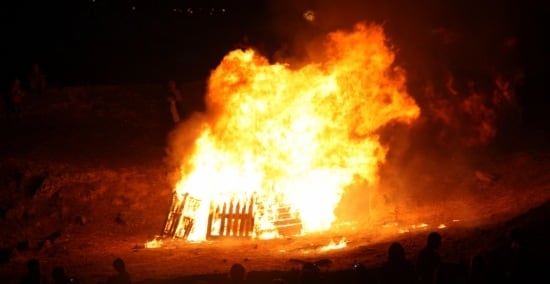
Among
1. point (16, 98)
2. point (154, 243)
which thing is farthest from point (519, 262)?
point (16, 98)

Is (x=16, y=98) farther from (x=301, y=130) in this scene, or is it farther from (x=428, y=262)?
(x=428, y=262)

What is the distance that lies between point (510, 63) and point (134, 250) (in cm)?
1470

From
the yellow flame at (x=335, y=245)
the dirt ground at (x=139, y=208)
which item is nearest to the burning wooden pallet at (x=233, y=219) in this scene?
the dirt ground at (x=139, y=208)

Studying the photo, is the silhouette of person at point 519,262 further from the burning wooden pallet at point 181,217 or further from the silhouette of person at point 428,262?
the burning wooden pallet at point 181,217

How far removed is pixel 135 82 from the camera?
26.1m

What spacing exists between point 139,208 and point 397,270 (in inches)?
462

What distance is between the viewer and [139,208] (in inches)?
652

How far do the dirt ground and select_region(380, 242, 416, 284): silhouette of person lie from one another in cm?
227

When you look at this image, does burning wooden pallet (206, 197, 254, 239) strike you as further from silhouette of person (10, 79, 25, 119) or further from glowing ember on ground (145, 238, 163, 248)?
silhouette of person (10, 79, 25, 119)

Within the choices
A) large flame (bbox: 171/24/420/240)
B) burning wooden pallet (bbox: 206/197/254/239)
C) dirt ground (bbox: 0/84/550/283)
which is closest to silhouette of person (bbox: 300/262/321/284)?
dirt ground (bbox: 0/84/550/283)

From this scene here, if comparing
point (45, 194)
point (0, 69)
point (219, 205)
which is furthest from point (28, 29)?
point (219, 205)

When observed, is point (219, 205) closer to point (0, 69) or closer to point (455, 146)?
point (455, 146)

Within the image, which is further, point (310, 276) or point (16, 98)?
point (16, 98)

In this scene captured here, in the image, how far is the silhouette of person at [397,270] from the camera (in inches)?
258
